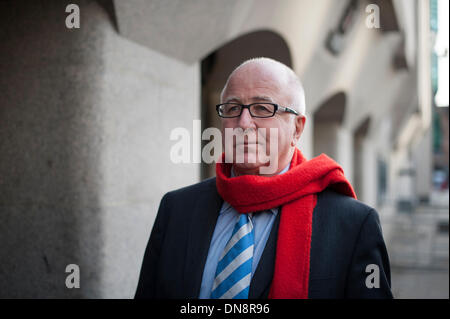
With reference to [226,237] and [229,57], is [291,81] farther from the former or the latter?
[229,57]

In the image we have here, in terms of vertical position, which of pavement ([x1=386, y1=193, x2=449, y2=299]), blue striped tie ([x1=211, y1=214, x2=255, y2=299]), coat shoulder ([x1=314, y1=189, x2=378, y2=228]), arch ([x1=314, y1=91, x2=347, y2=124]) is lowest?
pavement ([x1=386, y1=193, x2=449, y2=299])

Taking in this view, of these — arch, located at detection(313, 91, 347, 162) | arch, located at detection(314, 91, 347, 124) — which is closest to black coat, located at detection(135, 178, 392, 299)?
arch, located at detection(314, 91, 347, 124)

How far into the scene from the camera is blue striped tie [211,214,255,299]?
172 cm

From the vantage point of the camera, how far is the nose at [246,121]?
1826 mm

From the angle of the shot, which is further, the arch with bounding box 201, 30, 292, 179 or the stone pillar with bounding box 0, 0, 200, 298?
the arch with bounding box 201, 30, 292, 179

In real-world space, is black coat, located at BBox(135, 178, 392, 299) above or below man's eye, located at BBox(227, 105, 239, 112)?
below

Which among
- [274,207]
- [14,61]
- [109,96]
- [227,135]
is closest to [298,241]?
[274,207]

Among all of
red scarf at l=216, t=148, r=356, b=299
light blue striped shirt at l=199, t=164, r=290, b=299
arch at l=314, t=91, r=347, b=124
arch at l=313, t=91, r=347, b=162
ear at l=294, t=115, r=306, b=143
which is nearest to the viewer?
red scarf at l=216, t=148, r=356, b=299

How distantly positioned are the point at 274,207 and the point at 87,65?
239 centimetres

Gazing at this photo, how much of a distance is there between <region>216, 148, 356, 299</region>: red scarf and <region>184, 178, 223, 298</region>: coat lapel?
0.12 m

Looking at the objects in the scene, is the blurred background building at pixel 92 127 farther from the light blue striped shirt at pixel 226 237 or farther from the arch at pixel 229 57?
the light blue striped shirt at pixel 226 237

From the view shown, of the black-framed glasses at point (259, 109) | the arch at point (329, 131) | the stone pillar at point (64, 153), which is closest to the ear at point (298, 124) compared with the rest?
the black-framed glasses at point (259, 109)

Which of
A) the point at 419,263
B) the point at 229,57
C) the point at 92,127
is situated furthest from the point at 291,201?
the point at 419,263

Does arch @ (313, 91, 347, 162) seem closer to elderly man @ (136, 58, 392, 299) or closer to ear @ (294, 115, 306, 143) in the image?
ear @ (294, 115, 306, 143)
